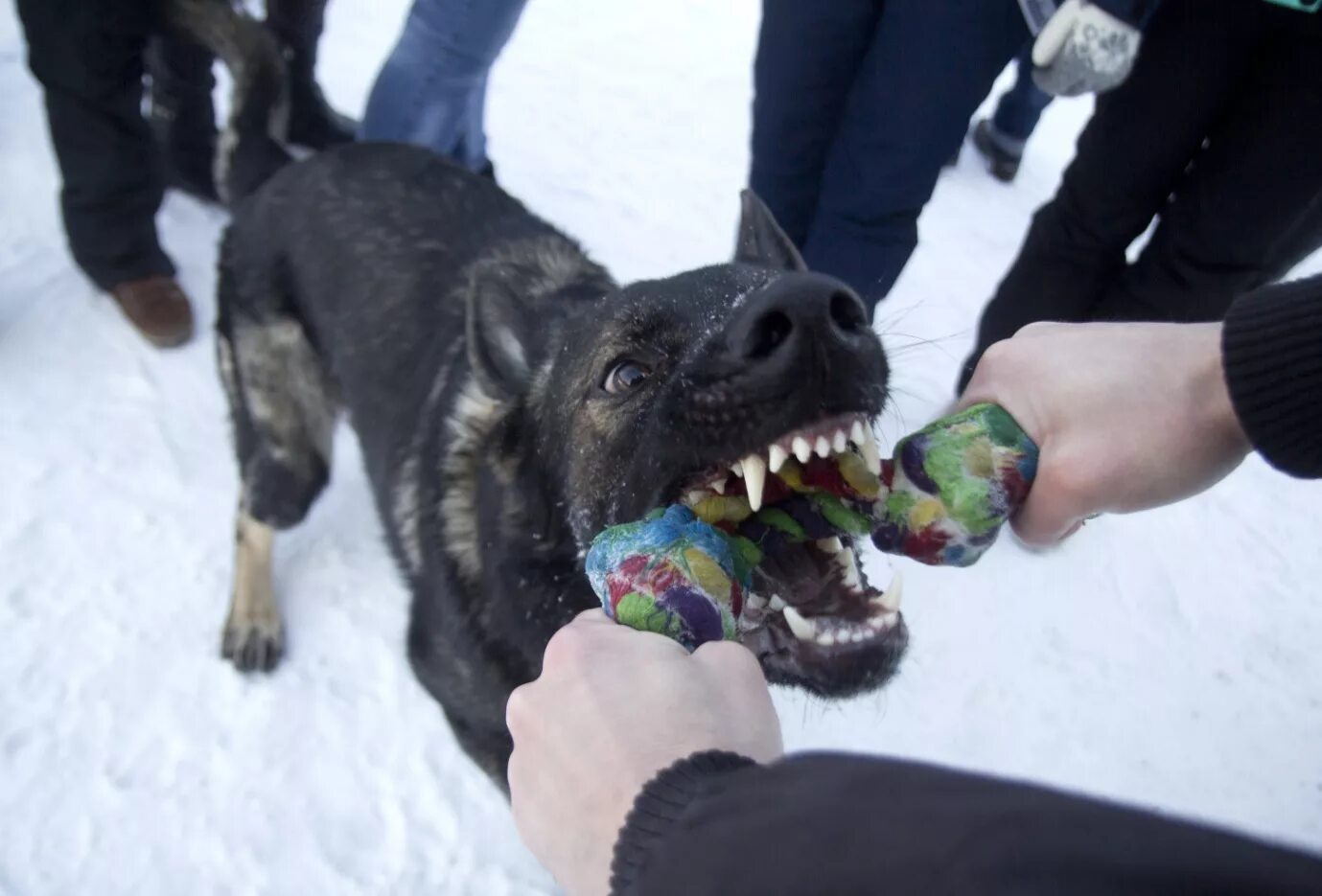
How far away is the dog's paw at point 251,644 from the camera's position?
2.65 metres

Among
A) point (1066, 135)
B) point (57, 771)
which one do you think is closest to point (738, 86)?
point (1066, 135)

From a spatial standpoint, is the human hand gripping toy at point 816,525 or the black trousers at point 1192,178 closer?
the human hand gripping toy at point 816,525

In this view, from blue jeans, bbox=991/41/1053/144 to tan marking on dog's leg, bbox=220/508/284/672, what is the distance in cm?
492

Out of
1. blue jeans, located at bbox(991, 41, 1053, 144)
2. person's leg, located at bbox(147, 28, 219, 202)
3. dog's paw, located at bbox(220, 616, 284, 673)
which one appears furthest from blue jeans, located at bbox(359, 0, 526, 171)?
blue jeans, located at bbox(991, 41, 1053, 144)

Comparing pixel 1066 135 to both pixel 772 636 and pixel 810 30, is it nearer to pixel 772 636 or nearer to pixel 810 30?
pixel 810 30

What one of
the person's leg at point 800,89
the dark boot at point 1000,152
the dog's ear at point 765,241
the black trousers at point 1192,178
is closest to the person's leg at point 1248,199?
the black trousers at point 1192,178

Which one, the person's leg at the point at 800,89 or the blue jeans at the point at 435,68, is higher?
the person's leg at the point at 800,89

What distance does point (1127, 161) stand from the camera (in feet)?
8.60

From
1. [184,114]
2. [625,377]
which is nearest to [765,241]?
[625,377]

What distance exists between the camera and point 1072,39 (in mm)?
2148

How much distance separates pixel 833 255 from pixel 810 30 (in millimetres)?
777

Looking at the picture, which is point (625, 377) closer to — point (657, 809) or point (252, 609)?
point (657, 809)

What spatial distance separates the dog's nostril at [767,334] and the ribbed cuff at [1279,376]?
66 centimetres

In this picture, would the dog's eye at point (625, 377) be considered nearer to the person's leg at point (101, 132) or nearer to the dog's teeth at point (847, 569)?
the dog's teeth at point (847, 569)
